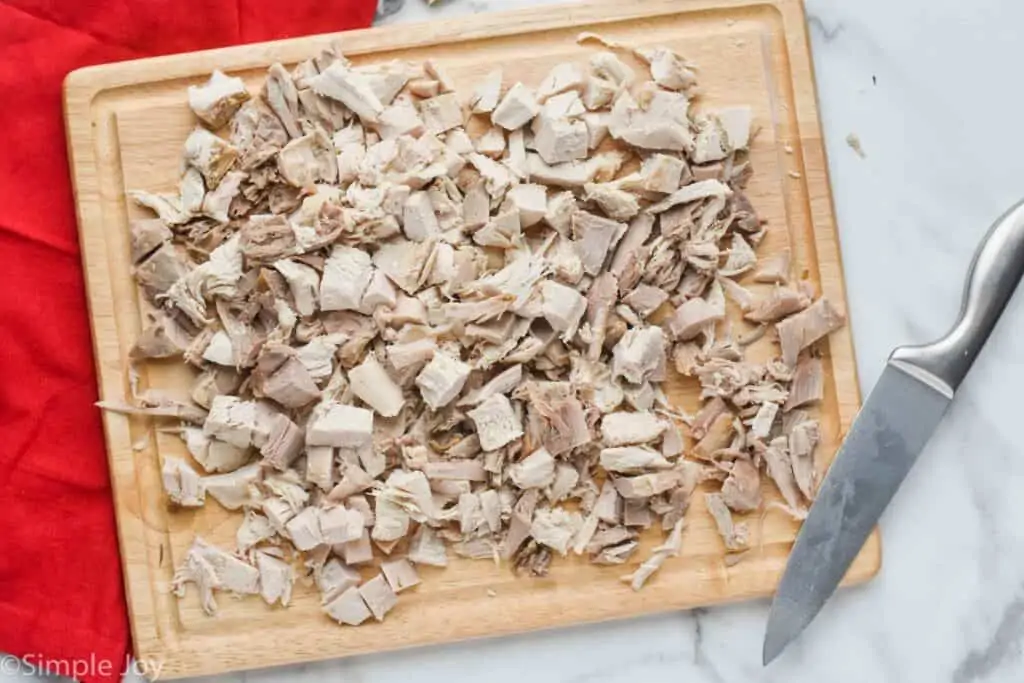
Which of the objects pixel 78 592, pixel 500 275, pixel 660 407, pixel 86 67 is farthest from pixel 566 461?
pixel 86 67

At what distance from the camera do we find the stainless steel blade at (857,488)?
1960 mm

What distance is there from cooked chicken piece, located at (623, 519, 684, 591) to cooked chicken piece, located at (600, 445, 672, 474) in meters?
0.13

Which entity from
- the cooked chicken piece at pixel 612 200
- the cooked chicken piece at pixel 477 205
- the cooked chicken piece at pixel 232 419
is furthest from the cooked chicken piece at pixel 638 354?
the cooked chicken piece at pixel 232 419

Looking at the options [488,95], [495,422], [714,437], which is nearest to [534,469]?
[495,422]

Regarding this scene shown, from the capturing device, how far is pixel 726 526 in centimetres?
199

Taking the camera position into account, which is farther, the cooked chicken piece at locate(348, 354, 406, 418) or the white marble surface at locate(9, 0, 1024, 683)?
the white marble surface at locate(9, 0, 1024, 683)

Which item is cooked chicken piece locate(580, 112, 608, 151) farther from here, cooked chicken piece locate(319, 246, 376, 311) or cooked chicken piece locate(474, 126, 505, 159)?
cooked chicken piece locate(319, 246, 376, 311)

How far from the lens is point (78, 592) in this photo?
2.02m

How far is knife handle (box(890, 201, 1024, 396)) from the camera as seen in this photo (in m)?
1.95

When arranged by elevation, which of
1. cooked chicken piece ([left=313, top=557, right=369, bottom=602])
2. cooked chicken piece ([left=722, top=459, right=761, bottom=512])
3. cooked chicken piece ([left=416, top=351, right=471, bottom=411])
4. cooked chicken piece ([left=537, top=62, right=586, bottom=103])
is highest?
cooked chicken piece ([left=537, top=62, right=586, bottom=103])

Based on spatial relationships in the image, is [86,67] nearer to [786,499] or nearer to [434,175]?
[434,175]

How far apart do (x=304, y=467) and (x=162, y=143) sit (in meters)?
0.65

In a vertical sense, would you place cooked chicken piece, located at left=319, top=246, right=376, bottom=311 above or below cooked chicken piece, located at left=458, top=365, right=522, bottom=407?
above

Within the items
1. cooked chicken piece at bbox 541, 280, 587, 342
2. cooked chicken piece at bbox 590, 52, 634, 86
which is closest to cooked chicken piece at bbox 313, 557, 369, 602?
cooked chicken piece at bbox 541, 280, 587, 342
